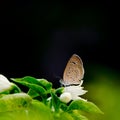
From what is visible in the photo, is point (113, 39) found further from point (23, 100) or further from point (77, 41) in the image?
point (23, 100)

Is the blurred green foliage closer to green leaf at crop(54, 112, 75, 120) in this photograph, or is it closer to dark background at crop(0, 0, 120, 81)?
green leaf at crop(54, 112, 75, 120)

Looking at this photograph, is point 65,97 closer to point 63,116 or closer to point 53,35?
point 63,116

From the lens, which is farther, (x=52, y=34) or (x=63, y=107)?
(x=52, y=34)

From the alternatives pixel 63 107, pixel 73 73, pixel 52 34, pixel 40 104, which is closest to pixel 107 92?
pixel 73 73

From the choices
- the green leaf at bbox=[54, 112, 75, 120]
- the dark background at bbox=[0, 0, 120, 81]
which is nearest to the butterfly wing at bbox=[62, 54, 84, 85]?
the green leaf at bbox=[54, 112, 75, 120]

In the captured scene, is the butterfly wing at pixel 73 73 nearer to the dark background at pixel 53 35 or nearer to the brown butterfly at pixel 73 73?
the brown butterfly at pixel 73 73

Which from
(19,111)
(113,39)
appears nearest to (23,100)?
(19,111)
